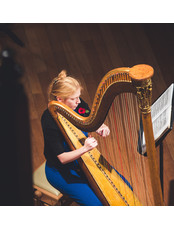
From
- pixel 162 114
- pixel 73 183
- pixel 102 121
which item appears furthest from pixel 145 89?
pixel 73 183

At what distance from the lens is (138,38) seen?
13.6 feet

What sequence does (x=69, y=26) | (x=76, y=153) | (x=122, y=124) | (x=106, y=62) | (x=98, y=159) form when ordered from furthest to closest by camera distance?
(x=69, y=26) < (x=106, y=62) < (x=122, y=124) < (x=98, y=159) < (x=76, y=153)

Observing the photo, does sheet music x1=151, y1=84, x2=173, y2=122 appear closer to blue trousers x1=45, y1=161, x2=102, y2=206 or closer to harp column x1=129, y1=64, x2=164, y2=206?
blue trousers x1=45, y1=161, x2=102, y2=206

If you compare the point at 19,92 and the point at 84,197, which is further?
the point at 84,197

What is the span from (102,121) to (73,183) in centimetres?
82

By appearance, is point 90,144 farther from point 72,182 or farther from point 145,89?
point 145,89

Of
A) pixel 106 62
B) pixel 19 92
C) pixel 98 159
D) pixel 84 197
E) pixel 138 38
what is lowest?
pixel 84 197

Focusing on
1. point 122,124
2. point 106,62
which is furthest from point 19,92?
point 106,62

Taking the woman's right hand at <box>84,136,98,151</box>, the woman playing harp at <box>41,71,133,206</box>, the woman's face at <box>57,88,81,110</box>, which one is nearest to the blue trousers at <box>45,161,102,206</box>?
the woman playing harp at <box>41,71,133,206</box>

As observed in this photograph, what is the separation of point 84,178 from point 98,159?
0.20m

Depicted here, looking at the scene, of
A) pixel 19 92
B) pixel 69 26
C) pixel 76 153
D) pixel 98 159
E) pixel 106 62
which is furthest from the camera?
pixel 69 26

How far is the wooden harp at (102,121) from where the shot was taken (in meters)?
1.30

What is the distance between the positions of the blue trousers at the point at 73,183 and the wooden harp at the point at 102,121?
0.12 meters

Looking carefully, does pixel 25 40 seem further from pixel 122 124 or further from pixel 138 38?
pixel 122 124
